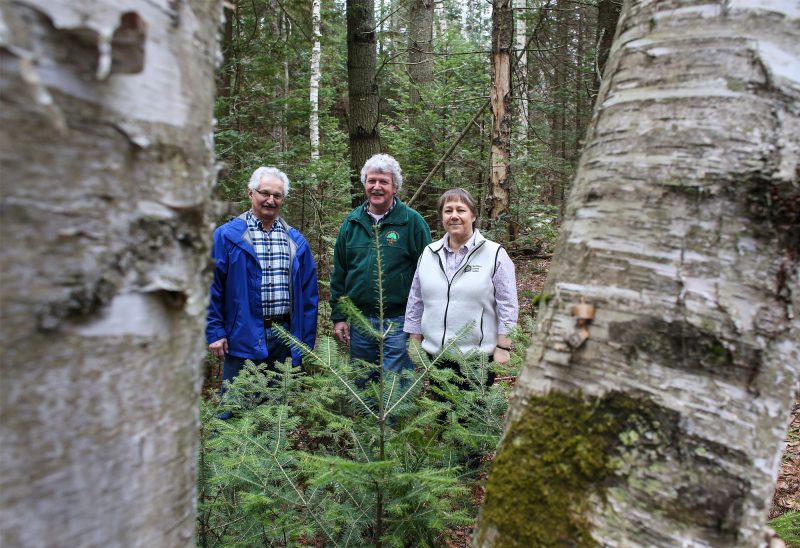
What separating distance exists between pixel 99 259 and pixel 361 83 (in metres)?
7.18

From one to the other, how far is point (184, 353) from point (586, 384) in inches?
30.7

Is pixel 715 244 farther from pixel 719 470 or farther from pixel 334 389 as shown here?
pixel 334 389

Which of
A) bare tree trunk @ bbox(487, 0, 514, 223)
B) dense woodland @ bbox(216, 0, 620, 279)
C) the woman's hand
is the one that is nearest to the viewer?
the woman's hand

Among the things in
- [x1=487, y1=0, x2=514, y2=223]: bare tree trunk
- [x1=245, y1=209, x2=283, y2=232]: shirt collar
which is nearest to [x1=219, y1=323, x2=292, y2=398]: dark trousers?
[x1=245, y1=209, x2=283, y2=232]: shirt collar

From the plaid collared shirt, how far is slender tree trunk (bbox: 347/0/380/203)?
10.1 feet

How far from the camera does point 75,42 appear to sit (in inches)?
23.4

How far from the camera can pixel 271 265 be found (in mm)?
4145

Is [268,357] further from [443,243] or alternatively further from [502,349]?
[502,349]

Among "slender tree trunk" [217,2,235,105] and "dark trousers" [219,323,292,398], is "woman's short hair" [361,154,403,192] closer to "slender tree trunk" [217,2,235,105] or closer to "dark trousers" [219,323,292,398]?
"dark trousers" [219,323,292,398]

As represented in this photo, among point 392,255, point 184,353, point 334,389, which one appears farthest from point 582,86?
point 184,353

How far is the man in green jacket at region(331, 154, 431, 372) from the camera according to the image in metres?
4.21

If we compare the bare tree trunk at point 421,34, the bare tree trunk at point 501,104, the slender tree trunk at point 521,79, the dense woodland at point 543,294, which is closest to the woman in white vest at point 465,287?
the dense woodland at point 543,294

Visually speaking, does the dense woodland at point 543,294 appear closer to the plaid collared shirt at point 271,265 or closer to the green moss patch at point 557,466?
the green moss patch at point 557,466

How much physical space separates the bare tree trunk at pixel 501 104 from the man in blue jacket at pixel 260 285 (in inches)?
131
